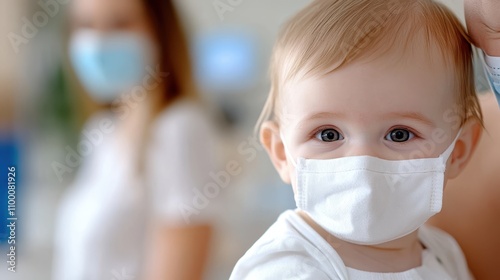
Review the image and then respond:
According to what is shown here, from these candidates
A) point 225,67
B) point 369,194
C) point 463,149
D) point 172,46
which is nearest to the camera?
point 369,194

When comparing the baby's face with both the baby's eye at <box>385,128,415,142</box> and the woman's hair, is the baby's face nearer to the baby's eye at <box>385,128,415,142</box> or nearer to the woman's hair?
the baby's eye at <box>385,128,415,142</box>

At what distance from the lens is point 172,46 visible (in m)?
1.94

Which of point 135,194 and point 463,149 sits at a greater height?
point 463,149

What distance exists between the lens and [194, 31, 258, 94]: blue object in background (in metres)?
3.08

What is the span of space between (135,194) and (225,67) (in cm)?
149

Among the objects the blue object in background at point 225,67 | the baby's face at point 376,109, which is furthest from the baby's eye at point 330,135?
the blue object in background at point 225,67

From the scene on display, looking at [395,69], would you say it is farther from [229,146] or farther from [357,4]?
[229,146]

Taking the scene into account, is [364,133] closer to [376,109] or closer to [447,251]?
[376,109]

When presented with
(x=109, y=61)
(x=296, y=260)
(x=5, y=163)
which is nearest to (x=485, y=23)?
(x=296, y=260)

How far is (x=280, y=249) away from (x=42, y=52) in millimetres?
2614

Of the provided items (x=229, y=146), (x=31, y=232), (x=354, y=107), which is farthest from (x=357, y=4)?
(x=31, y=232)

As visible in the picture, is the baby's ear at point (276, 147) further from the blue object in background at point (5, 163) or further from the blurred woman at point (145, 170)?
the blue object in background at point (5, 163)

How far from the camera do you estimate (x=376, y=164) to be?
31.4 inches

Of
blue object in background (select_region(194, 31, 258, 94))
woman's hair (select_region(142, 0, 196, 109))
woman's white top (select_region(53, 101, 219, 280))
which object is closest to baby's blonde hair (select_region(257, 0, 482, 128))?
woman's white top (select_region(53, 101, 219, 280))
